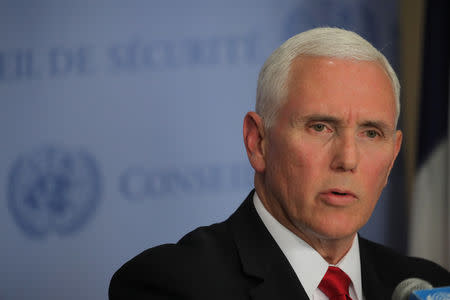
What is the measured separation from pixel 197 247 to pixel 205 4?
2.31m

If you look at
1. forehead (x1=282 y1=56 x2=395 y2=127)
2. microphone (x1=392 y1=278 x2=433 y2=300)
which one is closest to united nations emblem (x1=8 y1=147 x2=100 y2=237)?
forehead (x1=282 y1=56 x2=395 y2=127)

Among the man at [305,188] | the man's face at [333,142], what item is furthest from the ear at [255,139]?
the man's face at [333,142]

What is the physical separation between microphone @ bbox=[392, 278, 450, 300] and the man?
0.77 feet

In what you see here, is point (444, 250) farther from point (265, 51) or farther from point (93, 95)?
point (93, 95)

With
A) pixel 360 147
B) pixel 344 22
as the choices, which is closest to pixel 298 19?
pixel 344 22

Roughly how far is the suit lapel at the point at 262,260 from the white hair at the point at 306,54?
0.30 meters

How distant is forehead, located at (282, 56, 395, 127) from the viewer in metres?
1.63

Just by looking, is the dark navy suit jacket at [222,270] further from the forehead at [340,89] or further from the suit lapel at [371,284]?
the forehead at [340,89]

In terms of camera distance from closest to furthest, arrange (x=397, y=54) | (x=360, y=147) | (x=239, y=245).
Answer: (x=360, y=147)
(x=239, y=245)
(x=397, y=54)

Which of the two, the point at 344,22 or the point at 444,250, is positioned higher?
the point at 344,22

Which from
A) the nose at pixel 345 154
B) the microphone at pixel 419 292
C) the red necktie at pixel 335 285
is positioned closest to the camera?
the microphone at pixel 419 292

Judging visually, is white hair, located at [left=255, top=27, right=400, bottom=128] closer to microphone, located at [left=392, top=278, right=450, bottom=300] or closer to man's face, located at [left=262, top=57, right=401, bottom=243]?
man's face, located at [left=262, top=57, right=401, bottom=243]

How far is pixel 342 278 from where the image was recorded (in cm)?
177

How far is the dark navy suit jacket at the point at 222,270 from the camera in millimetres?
1664
